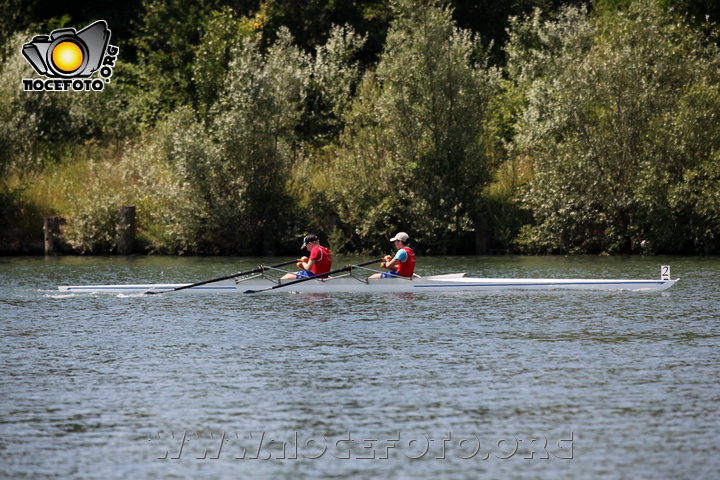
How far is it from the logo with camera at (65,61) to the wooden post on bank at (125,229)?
22.4ft

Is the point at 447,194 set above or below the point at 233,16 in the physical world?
below

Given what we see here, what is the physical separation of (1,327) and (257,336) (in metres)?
5.32

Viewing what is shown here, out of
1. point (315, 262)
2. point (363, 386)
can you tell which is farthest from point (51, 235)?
point (363, 386)

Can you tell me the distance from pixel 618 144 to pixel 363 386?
27701 millimetres

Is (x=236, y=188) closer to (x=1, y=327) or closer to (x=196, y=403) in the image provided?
(x=1, y=327)

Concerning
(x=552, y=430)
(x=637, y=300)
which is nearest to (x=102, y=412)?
(x=552, y=430)

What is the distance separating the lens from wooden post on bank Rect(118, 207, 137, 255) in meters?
43.7

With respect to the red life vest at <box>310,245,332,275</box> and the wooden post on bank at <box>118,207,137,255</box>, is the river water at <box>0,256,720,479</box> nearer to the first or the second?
the red life vest at <box>310,245,332,275</box>

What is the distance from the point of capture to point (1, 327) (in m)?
22.2

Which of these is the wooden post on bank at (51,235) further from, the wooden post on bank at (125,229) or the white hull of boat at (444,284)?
the white hull of boat at (444,284)

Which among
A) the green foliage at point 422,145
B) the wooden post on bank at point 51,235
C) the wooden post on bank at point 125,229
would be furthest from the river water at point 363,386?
the wooden post on bank at point 51,235

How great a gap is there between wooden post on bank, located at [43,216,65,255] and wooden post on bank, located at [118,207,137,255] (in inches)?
102

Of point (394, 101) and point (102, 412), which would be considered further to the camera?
point (394, 101)

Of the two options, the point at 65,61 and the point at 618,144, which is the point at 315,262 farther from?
the point at 65,61
